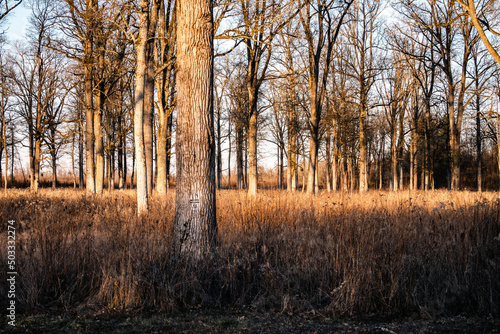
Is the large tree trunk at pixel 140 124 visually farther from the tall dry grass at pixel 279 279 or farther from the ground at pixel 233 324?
the ground at pixel 233 324

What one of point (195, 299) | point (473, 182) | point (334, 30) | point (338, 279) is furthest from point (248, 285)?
point (473, 182)

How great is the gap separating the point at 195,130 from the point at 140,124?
4.02m

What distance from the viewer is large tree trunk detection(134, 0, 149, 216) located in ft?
24.2

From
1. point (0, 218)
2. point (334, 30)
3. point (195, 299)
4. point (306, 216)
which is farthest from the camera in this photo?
point (334, 30)

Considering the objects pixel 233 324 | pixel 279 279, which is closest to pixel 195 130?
pixel 279 279

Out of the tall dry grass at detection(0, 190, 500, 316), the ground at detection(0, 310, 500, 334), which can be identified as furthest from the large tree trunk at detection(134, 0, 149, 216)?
the ground at detection(0, 310, 500, 334)

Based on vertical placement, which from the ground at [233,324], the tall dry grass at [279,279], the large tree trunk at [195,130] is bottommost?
the ground at [233,324]

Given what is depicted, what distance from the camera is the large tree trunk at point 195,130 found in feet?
13.6

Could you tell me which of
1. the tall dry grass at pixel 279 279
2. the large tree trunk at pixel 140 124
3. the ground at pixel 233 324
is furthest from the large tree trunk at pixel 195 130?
the large tree trunk at pixel 140 124

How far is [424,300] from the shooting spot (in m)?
3.29

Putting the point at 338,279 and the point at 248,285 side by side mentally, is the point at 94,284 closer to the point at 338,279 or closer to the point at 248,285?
the point at 248,285

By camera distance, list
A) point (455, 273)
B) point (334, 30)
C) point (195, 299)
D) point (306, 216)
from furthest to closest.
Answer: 1. point (334, 30)
2. point (306, 216)
3. point (455, 273)
4. point (195, 299)

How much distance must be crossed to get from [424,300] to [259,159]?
2768cm

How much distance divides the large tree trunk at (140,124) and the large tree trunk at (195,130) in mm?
3429
